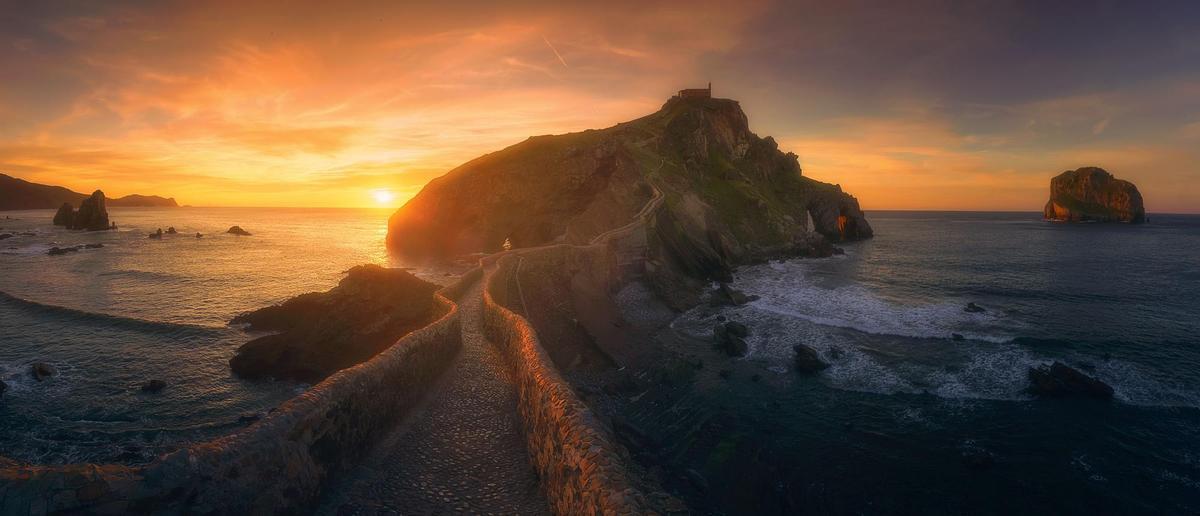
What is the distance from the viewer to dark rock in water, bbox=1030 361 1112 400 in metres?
23.3

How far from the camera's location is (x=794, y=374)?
86.3 feet

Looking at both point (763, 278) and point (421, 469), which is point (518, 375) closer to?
point (421, 469)

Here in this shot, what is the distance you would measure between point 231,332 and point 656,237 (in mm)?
35134

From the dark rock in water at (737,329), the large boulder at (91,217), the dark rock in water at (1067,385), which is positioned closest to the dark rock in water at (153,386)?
→ the dark rock in water at (737,329)

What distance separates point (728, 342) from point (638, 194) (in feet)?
101

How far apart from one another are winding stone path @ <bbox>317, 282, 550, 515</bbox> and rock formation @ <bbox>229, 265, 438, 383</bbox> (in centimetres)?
1164

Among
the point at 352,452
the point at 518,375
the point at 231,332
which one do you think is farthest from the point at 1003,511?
the point at 231,332

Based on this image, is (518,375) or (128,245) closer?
(518,375)

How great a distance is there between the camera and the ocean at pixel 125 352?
19797 millimetres

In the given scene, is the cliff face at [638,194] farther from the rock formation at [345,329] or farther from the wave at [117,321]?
the wave at [117,321]

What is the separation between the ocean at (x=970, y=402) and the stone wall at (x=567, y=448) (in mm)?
8596

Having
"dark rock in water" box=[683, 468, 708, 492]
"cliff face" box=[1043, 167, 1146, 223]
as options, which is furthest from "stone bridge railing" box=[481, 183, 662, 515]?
"cliff face" box=[1043, 167, 1146, 223]

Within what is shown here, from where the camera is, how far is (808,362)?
26641mm

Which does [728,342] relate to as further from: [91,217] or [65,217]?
[65,217]
